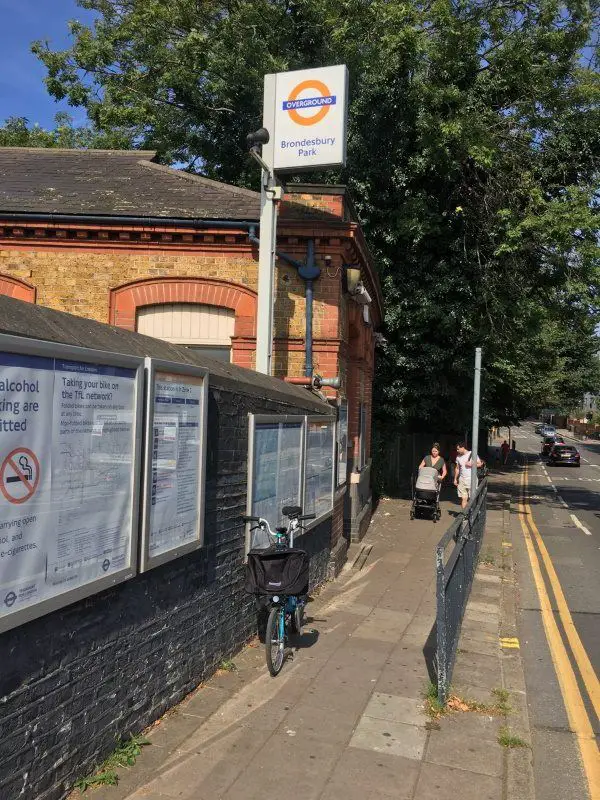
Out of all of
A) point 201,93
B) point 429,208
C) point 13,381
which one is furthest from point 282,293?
point 201,93

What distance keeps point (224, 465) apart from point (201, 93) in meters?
19.7

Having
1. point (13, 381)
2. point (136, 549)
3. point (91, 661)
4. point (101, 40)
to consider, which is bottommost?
point (91, 661)

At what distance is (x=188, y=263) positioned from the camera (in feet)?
35.0

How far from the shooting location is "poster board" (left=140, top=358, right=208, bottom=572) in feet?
13.2

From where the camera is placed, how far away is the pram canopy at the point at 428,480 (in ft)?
52.7

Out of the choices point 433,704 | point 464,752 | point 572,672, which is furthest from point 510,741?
point 572,672

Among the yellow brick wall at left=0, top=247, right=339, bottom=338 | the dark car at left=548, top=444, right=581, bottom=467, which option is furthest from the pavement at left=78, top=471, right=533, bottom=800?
the dark car at left=548, top=444, right=581, bottom=467

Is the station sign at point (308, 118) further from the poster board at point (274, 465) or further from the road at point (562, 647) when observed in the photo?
the road at point (562, 647)

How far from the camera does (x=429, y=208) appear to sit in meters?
17.8

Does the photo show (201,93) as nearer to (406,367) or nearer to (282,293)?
(406,367)

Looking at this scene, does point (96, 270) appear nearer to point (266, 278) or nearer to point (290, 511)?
point (266, 278)

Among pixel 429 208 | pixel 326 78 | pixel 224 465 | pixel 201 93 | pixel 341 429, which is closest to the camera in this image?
pixel 224 465

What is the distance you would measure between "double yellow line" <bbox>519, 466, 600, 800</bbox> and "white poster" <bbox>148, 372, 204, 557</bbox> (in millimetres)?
3110

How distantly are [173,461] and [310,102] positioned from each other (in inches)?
302
